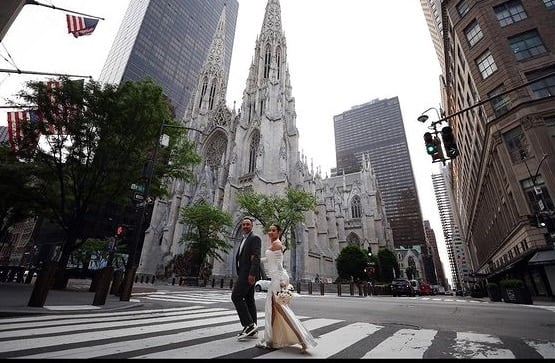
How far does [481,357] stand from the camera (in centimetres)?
296

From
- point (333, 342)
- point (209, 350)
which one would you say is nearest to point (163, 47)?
point (209, 350)

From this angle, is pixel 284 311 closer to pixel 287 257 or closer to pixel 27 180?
pixel 27 180

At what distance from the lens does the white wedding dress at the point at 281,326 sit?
3.06 metres

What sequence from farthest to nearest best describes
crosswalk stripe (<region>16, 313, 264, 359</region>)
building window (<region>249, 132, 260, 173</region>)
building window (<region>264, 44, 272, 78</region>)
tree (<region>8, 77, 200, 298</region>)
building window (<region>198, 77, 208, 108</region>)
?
building window (<region>198, 77, 208, 108</region>)
building window (<region>264, 44, 272, 78</region>)
building window (<region>249, 132, 260, 173</region>)
tree (<region>8, 77, 200, 298</region>)
crosswalk stripe (<region>16, 313, 264, 359</region>)

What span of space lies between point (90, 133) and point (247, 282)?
1203 centimetres

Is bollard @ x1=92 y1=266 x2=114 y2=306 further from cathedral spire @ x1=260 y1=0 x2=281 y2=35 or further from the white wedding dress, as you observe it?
cathedral spire @ x1=260 y1=0 x2=281 y2=35

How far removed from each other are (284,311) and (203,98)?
54577 mm

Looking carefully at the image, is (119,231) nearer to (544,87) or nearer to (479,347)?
(479,347)

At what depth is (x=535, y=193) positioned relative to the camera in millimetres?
15297

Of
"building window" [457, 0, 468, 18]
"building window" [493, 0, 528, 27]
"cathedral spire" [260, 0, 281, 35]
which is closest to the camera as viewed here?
"building window" [493, 0, 528, 27]

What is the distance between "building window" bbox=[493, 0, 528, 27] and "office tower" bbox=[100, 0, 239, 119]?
62198mm

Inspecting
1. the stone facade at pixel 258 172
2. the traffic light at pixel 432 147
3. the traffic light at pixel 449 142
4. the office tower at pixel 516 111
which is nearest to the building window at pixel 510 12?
the office tower at pixel 516 111

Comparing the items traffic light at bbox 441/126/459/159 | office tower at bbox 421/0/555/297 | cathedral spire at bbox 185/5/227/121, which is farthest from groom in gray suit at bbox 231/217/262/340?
cathedral spire at bbox 185/5/227/121

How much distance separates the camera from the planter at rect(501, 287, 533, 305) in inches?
557
